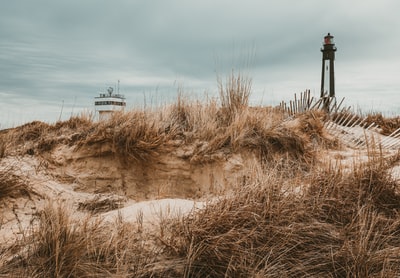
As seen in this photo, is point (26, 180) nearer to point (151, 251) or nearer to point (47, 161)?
point (47, 161)

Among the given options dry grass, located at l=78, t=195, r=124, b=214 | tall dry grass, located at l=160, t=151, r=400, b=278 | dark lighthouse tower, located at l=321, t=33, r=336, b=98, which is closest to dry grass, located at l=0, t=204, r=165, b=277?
tall dry grass, located at l=160, t=151, r=400, b=278

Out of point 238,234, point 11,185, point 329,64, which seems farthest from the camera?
point 329,64

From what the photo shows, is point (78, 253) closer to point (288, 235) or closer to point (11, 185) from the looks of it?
point (288, 235)

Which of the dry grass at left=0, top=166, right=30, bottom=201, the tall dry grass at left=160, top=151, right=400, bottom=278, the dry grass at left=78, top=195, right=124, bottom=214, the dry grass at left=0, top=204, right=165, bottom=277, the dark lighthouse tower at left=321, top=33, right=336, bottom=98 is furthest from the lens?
the dark lighthouse tower at left=321, top=33, right=336, bottom=98

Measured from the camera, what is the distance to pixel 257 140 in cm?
534

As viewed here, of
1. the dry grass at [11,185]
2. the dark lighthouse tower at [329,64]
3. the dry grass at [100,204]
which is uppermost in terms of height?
the dark lighthouse tower at [329,64]

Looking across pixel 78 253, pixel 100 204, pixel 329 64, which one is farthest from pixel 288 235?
pixel 329 64

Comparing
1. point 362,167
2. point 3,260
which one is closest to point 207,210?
point 3,260

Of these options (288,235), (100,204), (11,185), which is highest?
(11,185)

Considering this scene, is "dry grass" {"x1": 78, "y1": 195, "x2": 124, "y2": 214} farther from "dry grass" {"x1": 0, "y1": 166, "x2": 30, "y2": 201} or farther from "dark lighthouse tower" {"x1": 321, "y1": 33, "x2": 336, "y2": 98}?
"dark lighthouse tower" {"x1": 321, "y1": 33, "x2": 336, "y2": 98}

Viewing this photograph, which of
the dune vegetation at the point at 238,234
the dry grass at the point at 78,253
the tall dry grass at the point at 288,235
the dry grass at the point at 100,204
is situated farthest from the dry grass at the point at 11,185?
the tall dry grass at the point at 288,235

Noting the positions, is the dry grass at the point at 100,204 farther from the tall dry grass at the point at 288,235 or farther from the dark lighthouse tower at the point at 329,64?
the dark lighthouse tower at the point at 329,64

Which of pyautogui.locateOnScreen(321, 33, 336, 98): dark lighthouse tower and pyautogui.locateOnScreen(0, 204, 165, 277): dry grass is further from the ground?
pyautogui.locateOnScreen(321, 33, 336, 98): dark lighthouse tower

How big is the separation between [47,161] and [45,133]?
69 centimetres
